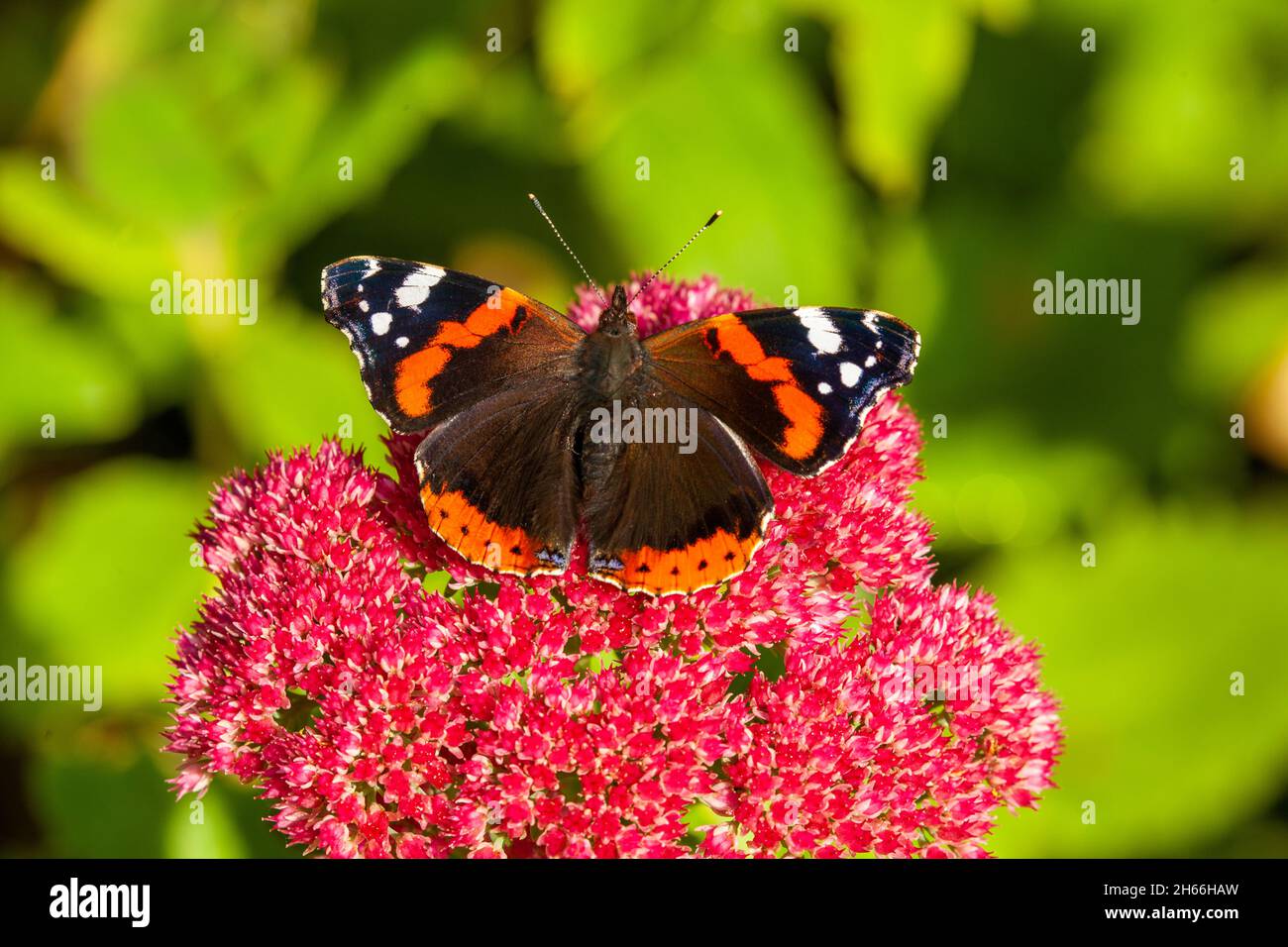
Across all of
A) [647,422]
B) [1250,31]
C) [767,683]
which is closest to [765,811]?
[767,683]

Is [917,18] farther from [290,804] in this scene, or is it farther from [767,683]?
[290,804]

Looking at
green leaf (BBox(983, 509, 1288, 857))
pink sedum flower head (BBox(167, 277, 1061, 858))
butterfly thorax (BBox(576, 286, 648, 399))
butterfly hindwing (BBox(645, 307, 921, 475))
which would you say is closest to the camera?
pink sedum flower head (BBox(167, 277, 1061, 858))

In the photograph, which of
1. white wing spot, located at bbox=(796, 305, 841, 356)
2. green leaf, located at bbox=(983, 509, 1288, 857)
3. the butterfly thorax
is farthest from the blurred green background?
the butterfly thorax

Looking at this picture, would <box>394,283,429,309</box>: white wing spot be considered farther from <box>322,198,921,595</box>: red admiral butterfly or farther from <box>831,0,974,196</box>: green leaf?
<box>831,0,974,196</box>: green leaf

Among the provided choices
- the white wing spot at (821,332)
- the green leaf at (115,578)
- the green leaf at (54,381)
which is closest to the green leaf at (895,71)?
the white wing spot at (821,332)

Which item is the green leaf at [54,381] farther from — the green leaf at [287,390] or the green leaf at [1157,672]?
the green leaf at [1157,672]
